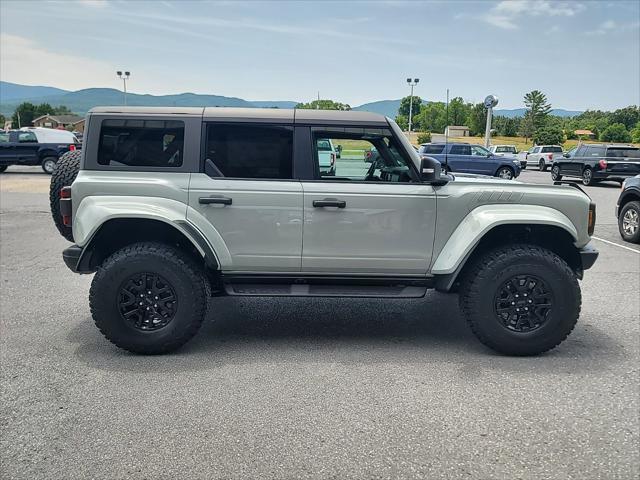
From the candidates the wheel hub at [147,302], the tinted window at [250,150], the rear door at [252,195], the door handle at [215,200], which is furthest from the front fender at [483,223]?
the wheel hub at [147,302]

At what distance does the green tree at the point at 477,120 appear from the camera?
84.4 meters

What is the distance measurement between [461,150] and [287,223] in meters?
19.9

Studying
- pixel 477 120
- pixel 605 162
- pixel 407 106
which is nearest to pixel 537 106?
pixel 477 120

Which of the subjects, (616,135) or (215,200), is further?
(616,135)

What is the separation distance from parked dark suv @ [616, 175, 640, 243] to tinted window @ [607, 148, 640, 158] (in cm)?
1247

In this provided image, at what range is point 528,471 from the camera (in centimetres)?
264

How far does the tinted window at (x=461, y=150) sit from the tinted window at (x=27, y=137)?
1802 centimetres

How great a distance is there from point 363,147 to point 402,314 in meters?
1.81

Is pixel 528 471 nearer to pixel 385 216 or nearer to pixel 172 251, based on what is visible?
pixel 385 216

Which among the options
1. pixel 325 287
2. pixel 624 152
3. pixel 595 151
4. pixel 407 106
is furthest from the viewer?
pixel 407 106

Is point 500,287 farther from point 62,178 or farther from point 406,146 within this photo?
point 62,178

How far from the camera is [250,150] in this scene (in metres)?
4.11

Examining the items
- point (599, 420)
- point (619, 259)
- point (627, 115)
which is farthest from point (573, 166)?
point (627, 115)

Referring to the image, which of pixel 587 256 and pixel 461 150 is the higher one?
pixel 461 150
